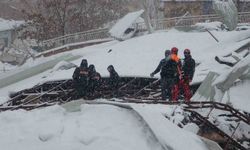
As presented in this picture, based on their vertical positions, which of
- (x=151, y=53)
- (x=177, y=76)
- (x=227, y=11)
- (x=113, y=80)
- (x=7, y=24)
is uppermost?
(x=7, y=24)

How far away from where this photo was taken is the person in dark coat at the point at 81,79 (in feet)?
42.4

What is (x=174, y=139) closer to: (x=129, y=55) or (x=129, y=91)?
(x=129, y=91)

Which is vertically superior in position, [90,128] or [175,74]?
[175,74]

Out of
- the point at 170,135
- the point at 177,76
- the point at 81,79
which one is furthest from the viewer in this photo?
the point at 81,79

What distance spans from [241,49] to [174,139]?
8200 millimetres

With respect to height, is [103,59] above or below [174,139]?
above

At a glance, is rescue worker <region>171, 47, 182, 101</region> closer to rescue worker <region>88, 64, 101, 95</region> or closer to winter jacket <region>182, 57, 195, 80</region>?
winter jacket <region>182, 57, 195, 80</region>

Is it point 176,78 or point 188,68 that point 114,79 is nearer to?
point 176,78

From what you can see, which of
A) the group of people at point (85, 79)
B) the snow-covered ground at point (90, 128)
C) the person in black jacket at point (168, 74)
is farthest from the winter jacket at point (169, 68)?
the snow-covered ground at point (90, 128)

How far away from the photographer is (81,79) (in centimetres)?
1299

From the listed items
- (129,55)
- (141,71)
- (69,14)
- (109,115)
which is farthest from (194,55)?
(69,14)

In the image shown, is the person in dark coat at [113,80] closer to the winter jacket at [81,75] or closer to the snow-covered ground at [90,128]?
the winter jacket at [81,75]

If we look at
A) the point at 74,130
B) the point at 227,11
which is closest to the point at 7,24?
the point at 227,11

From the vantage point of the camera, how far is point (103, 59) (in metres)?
19.0
